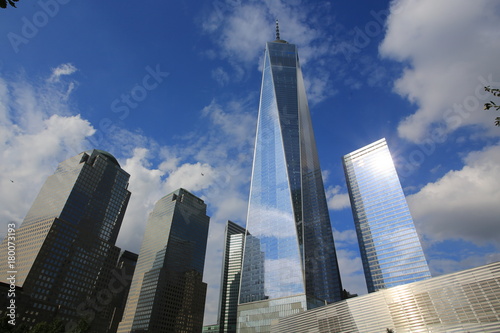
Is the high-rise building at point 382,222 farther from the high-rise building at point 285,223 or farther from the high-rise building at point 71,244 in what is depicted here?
the high-rise building at point 71,244

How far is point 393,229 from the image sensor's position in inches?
5728

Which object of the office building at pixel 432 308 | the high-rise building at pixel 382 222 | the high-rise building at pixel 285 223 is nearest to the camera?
the office building at pixel 432 308

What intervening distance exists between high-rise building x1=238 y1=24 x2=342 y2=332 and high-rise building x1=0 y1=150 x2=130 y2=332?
287 ft

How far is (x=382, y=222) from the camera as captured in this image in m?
151

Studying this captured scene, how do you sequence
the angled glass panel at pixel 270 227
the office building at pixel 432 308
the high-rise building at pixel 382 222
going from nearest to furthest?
1. the office building at pixel 432 308
2. the angled glass panel at pixel 270 227
3. the high-rise building at pixel 382 222

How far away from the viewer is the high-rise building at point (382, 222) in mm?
134500

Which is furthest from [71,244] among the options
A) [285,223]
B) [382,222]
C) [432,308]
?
[382,222]

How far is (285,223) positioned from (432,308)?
82000 mm

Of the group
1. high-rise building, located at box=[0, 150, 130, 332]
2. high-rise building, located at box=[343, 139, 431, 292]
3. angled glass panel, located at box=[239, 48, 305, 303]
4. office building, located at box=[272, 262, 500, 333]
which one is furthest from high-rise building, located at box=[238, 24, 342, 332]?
high-rise building, located at box=[0, 150, 130, 332]

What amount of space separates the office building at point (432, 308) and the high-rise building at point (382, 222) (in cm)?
6961

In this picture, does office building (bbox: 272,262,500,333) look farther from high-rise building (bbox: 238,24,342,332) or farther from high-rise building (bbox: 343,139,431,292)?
high-rise building (bbox: 343,139,431,292)

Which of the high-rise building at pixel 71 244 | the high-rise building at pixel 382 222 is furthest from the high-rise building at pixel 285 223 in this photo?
the high-rise building at pixel 71 244

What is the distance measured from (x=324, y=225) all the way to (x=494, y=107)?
541 feet

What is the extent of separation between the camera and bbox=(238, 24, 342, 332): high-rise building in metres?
129
